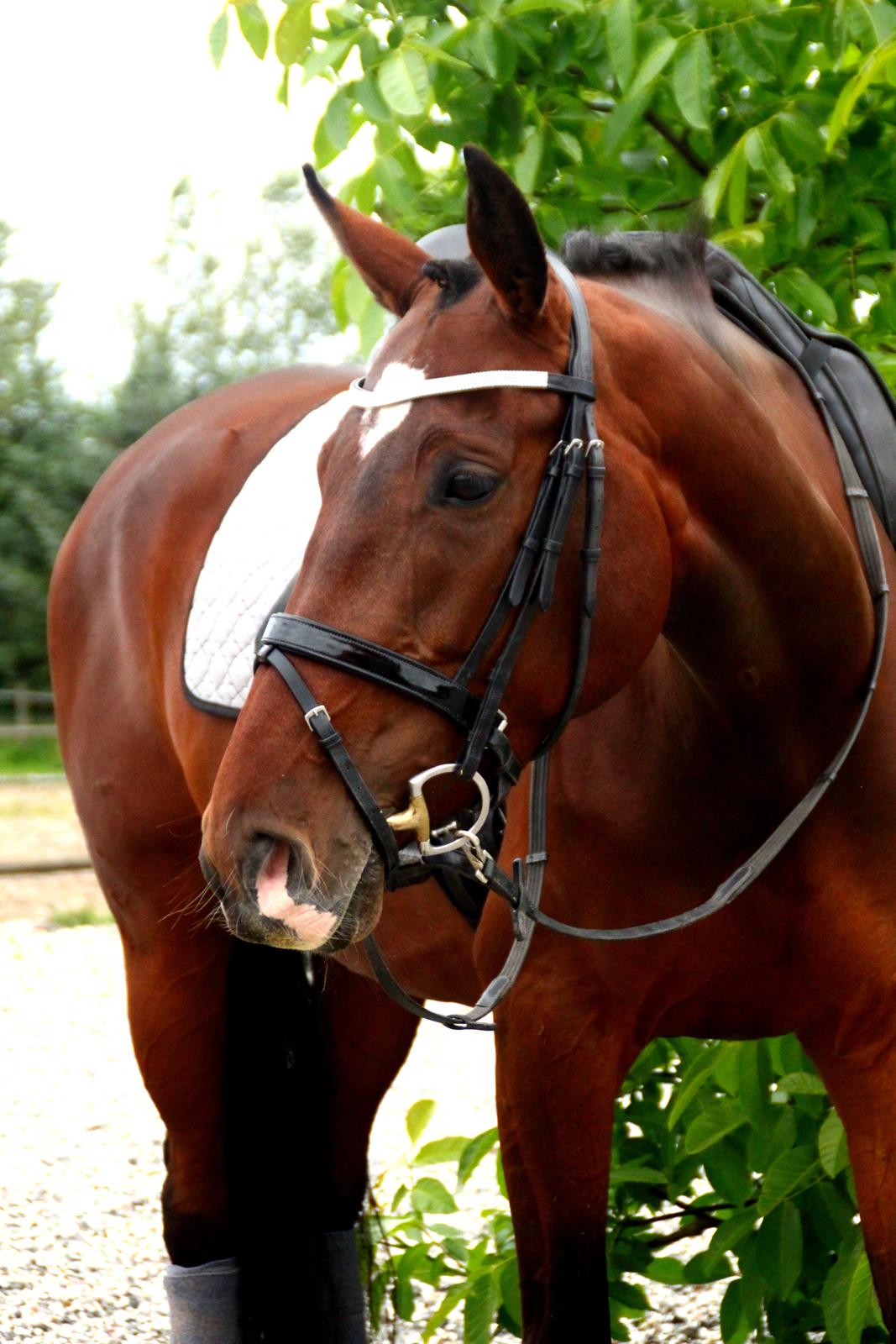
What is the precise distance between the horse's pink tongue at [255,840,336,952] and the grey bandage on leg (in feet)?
6.46

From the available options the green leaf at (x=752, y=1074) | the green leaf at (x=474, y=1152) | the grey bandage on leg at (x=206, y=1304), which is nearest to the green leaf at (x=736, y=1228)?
the green leaf at (x=752, y=1074)

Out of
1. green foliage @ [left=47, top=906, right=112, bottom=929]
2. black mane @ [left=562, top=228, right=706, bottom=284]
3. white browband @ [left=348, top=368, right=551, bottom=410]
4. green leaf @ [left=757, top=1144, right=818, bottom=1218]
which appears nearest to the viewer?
white browband @ [left=348, top=368, right=551, bottom=410]

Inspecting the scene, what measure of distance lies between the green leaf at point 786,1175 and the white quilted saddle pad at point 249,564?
1.29m

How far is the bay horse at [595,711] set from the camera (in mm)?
1650

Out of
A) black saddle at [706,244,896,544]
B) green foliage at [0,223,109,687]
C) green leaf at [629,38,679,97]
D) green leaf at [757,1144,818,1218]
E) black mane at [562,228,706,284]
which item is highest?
green foliage at [0,223,109,687]

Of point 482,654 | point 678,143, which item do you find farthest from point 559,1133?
point 678,143

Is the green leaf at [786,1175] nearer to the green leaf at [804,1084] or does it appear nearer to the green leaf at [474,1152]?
the green leaf at [804,1084]

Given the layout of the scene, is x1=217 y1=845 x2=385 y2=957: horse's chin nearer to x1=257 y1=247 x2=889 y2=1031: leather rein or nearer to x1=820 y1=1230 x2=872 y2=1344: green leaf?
x1=257 y1=247 x2=889 y2=1031: leather rein

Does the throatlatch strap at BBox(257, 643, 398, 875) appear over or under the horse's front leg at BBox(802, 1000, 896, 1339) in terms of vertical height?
over

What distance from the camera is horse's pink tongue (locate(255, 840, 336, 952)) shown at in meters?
1.60

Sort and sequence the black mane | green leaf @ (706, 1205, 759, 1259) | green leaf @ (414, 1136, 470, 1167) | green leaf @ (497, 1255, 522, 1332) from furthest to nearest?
green leaf @ (414, 1136, 470, 1167) < green leaf @ (497, 1255, 522, 1332) < green leaf @ (706, 1205, 759, 1259) < the black mane

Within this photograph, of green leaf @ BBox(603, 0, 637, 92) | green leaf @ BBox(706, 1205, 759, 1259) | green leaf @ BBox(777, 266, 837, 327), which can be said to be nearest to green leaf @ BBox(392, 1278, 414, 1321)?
green leaf @ BBox(706, 1205, 759, 1259)

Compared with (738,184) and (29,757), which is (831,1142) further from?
(29,757)

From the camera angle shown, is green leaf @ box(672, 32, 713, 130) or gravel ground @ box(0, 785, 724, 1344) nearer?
green leaf @ box(672, 32, 713, 130)
